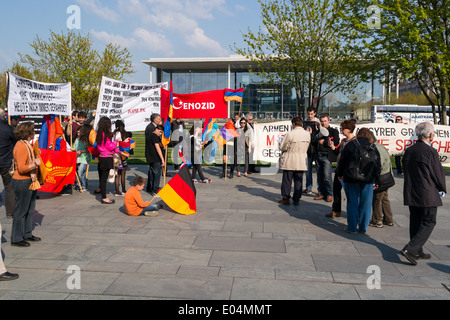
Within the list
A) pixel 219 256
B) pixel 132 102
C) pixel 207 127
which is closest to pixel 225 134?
pixel 207 127

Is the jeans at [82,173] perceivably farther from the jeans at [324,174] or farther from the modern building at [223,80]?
the modern building at [223,80]

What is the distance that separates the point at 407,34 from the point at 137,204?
42.6ft

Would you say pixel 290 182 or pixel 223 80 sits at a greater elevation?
pixel 223 80

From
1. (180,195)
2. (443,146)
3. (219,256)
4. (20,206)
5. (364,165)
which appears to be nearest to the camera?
(219,256)

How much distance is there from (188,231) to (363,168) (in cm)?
Answer: 290

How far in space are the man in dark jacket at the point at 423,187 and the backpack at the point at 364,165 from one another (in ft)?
3.17

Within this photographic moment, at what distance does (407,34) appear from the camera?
15.4 metres

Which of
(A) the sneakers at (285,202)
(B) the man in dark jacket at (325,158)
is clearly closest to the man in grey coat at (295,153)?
(A) the sneakers at (285,202)

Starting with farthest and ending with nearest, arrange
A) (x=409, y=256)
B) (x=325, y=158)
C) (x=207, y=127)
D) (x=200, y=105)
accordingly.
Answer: (x=207, y=127) < (x=200, y=105) < (x=325, y=158) < (x=409, y=256)

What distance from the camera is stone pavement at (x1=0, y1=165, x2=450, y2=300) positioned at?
4137 millimetres

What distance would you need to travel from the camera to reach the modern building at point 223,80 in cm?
6531

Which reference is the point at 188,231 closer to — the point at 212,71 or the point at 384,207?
the point at 384,207

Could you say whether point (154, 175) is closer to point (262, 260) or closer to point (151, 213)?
point (151, 213)
